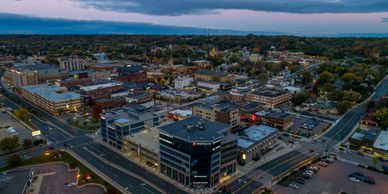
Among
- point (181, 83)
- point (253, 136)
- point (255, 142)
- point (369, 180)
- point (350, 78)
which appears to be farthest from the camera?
point (181, 83)

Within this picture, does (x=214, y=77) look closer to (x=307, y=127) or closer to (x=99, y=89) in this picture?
(x=99, y=89)

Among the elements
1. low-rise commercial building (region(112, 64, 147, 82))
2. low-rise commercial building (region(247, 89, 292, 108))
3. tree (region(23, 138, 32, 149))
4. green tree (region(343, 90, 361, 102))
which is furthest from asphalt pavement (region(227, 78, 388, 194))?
low-rise commercial building (region(112, 64, 147, 82))

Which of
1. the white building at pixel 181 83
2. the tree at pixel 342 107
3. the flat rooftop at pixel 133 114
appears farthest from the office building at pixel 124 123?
the tree at pixel 342 107

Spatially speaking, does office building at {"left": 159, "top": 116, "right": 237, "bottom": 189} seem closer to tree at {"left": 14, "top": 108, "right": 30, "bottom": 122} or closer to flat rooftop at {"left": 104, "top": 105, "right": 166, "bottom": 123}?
flat rooftop at {"left": 104, "top": 105, "right": 166, "bottom": 123}

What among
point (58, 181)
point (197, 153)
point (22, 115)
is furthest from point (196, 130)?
point (22, 115)

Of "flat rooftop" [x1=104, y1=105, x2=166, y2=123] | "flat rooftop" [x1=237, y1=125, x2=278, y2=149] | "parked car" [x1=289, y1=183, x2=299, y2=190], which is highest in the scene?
"flat rooftop" [x1=104, y1=105, x2=166, y2=123]

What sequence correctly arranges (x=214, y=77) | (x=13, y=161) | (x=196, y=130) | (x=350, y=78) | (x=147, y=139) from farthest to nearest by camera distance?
(x=214, y=77) → (x=350, y=78) → (x=147, y=139) → (x=13, y=161) → (x=196, y=130)

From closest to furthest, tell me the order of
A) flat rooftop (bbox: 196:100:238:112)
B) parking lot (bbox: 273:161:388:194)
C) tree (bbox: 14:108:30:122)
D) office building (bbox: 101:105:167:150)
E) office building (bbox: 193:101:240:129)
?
parking lot (bbox: 273:161:388:194) < office building (bbox: 101:105:167:150) < office building (bbox: 193:101:240:129) < flat rooftop (bbox: 196:100:238:112) < tree (bbox: 14:108:30:122)
